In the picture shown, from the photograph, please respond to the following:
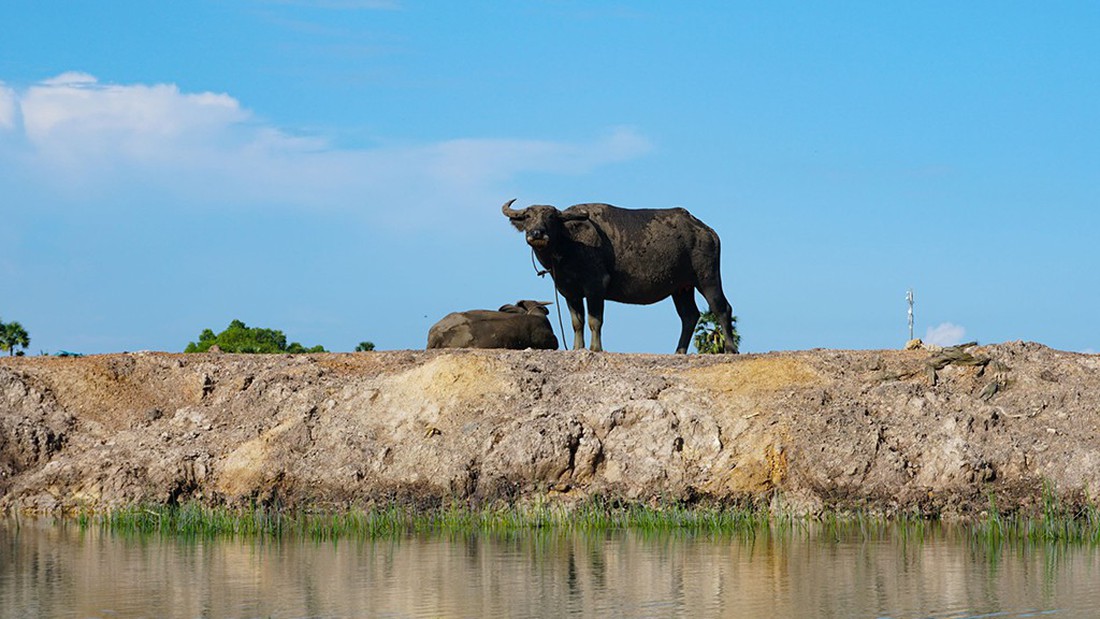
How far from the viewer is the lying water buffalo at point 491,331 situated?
83.7 feet

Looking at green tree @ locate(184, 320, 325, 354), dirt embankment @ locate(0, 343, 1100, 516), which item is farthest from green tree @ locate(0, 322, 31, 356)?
dirt embankment @ locate(0, 343, 1100, 516)

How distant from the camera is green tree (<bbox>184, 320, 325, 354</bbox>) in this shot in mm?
42062

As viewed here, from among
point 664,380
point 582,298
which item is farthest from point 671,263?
point 664,380

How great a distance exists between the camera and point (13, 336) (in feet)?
144

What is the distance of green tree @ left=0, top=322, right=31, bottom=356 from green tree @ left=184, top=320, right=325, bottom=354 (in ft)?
16.8

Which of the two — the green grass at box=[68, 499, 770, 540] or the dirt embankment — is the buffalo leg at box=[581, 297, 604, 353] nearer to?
the dirt embankment

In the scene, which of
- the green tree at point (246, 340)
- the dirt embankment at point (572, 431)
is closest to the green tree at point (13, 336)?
the green tree at point (246, 340)

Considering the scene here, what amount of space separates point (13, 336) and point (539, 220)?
82.0 feet

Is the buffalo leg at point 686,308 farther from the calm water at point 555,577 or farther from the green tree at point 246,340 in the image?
the green tree at point 246,340

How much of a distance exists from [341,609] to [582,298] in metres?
14.0

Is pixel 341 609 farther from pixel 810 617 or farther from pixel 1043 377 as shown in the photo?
pixel 1043 377

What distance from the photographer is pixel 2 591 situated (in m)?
12.8

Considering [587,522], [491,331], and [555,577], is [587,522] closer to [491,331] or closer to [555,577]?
[555,577]

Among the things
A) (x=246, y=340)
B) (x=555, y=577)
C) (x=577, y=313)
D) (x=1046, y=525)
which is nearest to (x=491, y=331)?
(x=577, y=313)
